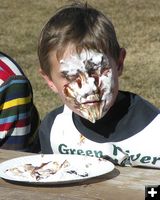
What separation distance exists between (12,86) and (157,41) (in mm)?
5488

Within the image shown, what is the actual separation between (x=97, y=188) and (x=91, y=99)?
19.4 inches

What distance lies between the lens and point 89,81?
218 centimetres

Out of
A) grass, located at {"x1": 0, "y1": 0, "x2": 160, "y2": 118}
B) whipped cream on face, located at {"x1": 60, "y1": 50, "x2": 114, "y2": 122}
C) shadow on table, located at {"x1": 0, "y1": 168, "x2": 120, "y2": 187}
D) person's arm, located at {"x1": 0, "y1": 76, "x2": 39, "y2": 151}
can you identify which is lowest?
grass, located at {"x1": 0, "y1": 0, "x2": 160, "y2": 118}

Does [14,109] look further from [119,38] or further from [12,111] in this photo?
[119,38]

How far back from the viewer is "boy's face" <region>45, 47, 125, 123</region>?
2146 mm

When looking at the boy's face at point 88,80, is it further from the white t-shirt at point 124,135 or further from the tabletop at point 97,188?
the tabletop at point 97,188

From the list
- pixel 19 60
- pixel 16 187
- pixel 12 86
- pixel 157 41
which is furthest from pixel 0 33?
pixel 16 187

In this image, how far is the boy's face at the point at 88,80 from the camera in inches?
84.5

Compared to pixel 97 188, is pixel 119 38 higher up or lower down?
lower down

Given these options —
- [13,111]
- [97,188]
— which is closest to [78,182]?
[97,188]

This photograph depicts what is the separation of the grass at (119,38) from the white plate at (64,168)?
3.46 meters

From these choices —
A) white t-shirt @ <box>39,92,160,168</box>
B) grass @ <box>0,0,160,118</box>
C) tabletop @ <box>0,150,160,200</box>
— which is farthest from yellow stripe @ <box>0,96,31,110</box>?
grass @ <box>0,0,160,118</box>

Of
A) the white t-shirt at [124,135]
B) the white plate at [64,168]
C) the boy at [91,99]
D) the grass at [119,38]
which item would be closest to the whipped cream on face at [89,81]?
the boy at [91,99]

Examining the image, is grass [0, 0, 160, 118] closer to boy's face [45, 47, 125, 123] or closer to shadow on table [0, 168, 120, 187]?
boy's face [45, 47, 125, 123]
